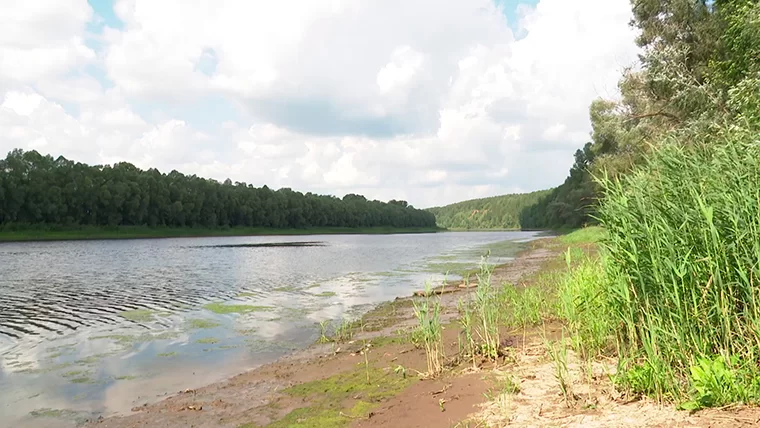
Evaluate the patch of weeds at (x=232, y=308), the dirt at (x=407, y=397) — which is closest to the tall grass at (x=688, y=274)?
the dirt at (x=407, y=397)

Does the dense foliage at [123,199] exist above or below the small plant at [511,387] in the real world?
above

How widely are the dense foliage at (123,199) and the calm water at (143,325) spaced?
5566cm

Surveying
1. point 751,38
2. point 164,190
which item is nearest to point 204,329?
point 751,38

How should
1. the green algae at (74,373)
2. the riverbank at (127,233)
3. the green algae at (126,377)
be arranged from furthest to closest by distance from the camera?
the riverbank at (127,233), the green algae at (74,373), the green algae at (126,377)

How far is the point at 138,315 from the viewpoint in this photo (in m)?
19.3

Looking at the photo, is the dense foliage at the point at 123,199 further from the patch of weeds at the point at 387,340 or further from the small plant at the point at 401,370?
the small plant at the point at 401,370

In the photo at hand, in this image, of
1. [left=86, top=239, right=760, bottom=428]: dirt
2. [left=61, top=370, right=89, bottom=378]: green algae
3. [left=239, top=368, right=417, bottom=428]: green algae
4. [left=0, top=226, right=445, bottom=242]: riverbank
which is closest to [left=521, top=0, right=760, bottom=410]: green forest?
[left=86, top=239, right=760, bottom=428]: dirt

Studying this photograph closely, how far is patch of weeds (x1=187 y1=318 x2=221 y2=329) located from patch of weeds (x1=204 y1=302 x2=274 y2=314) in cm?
152

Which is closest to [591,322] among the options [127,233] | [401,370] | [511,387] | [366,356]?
[511,387]

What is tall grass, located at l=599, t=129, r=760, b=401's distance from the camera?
6.09 meters

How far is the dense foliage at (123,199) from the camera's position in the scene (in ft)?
270

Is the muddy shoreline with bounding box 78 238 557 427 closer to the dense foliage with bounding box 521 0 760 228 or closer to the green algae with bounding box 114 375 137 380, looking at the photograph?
the green algae with bounding box 114 375 137 380

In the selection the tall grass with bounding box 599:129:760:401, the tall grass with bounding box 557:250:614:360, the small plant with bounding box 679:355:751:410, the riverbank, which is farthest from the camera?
the riverbank

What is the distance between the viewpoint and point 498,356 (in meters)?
9.17
